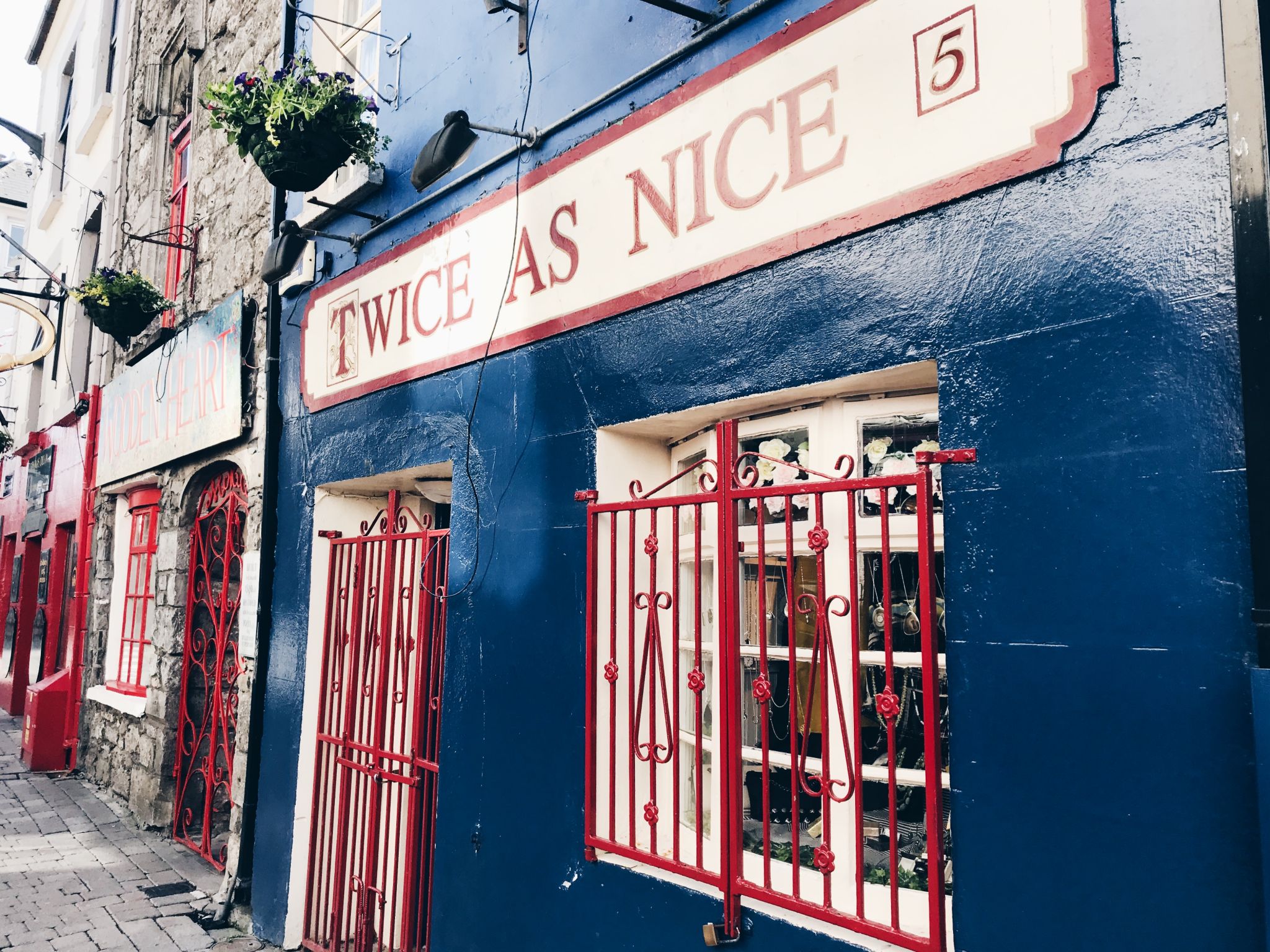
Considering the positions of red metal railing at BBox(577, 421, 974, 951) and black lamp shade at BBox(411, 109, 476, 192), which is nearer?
red metal railing at BBox(577, 421, 974, 951)

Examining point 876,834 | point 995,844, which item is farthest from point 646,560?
point 995,844

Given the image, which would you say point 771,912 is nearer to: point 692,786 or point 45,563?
point 692,786

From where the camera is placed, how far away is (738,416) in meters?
3.12

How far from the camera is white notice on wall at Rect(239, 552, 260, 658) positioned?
550cm

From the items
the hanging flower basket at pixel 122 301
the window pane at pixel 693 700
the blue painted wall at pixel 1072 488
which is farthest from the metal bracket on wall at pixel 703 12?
the hanging flower basket at pixel 122 301

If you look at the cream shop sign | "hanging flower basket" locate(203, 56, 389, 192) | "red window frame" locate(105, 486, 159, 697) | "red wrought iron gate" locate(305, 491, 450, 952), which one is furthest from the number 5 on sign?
"red window frame" locate(105, 486, 159, 697)

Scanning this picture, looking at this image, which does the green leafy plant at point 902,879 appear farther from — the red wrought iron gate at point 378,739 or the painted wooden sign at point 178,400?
the painted wooden sign at point 178,400

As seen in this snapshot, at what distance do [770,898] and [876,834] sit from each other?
14.3 inches

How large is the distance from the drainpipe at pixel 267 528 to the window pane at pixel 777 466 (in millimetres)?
3526

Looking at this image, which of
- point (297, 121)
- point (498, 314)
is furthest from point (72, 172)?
→ point (498, 314)

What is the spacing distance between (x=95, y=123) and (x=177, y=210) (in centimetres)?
359

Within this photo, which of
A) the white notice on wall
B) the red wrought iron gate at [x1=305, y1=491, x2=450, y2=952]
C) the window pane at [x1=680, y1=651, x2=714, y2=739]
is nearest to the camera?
the window pane at [x1=680, y1=651, x2=714, y2=739]

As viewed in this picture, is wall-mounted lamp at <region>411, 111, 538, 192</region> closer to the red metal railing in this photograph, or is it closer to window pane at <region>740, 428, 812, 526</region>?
the red metal railing

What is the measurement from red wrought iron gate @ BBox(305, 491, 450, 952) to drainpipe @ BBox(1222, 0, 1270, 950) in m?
3.11
